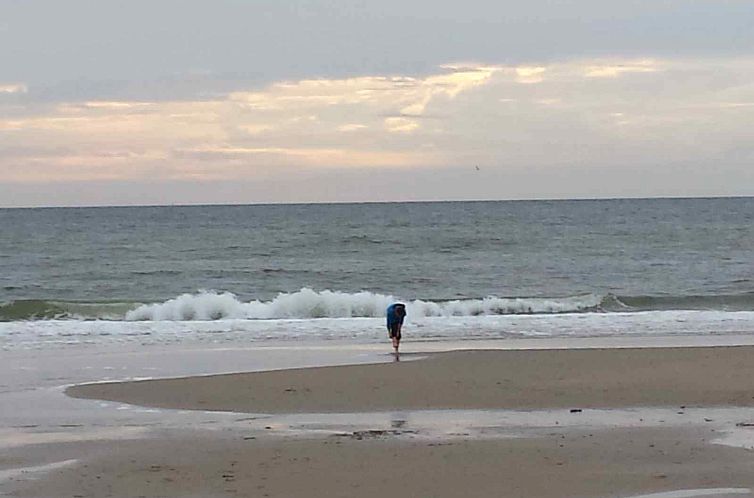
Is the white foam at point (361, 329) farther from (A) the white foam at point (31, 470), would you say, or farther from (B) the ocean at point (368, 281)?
(A) the white foam at point (31, 470)

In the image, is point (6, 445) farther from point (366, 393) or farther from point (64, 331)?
point (64, 331)

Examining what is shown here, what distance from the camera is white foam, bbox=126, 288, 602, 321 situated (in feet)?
91.8

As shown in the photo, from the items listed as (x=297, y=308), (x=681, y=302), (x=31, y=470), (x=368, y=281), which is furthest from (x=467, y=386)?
(x=368, y=281)

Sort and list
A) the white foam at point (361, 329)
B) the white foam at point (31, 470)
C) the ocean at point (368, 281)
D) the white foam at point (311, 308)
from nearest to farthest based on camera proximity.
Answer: the white foam at point (31, 470) → the white foam at point (361, 329) → the ocean at point (368, 281) → the white foam at point (311, 308)

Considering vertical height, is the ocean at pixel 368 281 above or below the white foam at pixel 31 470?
above

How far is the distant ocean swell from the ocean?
0.05 metres

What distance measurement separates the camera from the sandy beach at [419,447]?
8.47m

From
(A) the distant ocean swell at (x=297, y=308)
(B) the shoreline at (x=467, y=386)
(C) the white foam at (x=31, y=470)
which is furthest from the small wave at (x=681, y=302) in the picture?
(C) the white foam at (x=31, y=470)

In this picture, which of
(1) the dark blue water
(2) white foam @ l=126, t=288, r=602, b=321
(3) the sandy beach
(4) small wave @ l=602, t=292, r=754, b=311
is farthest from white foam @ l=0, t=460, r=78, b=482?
(1) the dark blue water

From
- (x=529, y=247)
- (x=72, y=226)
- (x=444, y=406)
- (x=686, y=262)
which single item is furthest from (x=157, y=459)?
(x=72, y=226)

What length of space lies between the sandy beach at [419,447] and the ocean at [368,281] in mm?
6305

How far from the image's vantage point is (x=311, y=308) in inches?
1116

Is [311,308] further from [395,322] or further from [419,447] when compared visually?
[419,447]

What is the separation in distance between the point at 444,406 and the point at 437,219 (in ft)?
226
